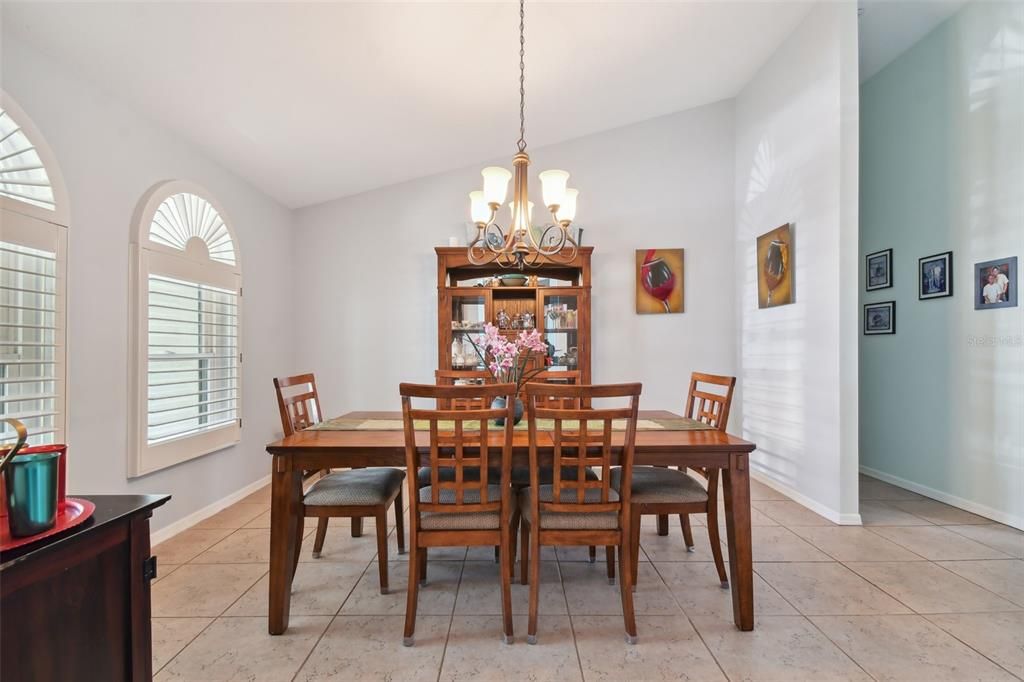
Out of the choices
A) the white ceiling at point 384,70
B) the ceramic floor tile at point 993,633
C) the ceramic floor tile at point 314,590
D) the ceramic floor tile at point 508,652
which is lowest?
Result: the ceramic floor tile at point 314,590

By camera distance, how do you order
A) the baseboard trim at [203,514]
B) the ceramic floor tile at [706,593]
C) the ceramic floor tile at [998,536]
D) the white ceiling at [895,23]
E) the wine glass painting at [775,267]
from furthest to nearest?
the wine glass painting at [775,267]
the white ceiling at [895,23]
the baseboard trim at [203,514]
the ceramic floor tile at [998,536]
the ceramic floor tile at [706,593]

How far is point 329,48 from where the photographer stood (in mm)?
2387

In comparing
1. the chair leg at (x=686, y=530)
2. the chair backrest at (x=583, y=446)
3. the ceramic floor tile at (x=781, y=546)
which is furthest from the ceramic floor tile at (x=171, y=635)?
the ceramic floor tile at (x=781, y=546)

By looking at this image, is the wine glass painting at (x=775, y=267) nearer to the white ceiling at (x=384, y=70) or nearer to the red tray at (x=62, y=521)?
the white ceiling at (x=384, y=70)

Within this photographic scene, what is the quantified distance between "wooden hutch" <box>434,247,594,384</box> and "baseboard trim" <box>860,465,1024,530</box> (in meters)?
2.52

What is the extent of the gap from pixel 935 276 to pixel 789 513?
1.97 metres

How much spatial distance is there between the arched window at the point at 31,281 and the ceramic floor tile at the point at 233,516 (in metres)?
1.13

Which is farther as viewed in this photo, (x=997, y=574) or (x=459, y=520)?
(x=997, y=574)

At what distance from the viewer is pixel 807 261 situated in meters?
3.29

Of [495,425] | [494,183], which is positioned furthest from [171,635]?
[494,183]

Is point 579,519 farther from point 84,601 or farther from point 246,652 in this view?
point 84,601

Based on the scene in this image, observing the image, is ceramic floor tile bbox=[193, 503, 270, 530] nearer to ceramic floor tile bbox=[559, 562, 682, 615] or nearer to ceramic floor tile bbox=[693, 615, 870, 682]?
ceramic floor tile bbox=[559, 562, 682, 615]

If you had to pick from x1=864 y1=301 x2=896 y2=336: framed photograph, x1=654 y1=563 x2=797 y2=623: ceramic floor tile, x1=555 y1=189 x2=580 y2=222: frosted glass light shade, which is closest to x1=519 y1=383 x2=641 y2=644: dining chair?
x1=654 y1=563 x2=797 y2=623: ceramic floor tile

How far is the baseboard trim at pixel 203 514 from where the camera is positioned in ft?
8.73
